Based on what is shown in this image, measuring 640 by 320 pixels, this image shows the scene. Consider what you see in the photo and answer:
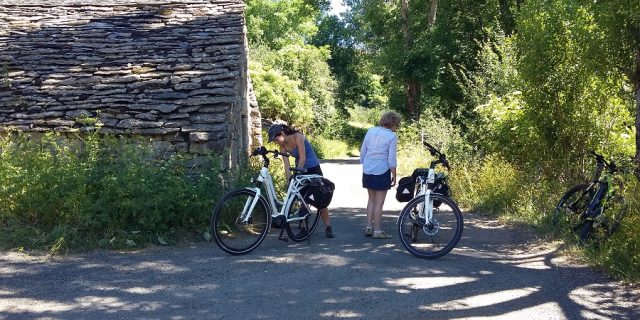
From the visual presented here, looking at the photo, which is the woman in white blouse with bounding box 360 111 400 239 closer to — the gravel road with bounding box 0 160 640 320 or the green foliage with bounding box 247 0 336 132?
the gravel road with bounding box 0 160 640 320

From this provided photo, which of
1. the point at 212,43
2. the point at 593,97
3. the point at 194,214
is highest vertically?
the point at 212,43

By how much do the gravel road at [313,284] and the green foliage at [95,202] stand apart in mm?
396

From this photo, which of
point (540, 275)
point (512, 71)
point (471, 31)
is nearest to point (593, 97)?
point (540, 275)

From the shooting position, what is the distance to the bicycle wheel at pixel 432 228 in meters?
6.95

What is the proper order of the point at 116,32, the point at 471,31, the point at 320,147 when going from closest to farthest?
1. the point at 116,32
2. the point at 471,31
3. the point at 320,147

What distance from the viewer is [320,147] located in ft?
114

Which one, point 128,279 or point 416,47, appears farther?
point 416,47

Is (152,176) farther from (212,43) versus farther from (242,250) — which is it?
(212,43)

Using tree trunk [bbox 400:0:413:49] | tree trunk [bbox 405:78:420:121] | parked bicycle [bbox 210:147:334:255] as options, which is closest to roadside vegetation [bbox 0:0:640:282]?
parked bicycle [bbox 210:147:334:255]

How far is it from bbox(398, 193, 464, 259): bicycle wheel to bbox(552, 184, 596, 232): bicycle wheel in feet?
5.86

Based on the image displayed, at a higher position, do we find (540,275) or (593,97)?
(593,97)

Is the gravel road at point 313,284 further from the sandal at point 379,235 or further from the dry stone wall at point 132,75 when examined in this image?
the dry stone wall at point 132,75

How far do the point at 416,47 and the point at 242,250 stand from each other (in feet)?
74.0

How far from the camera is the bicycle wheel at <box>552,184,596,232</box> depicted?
8031mm
